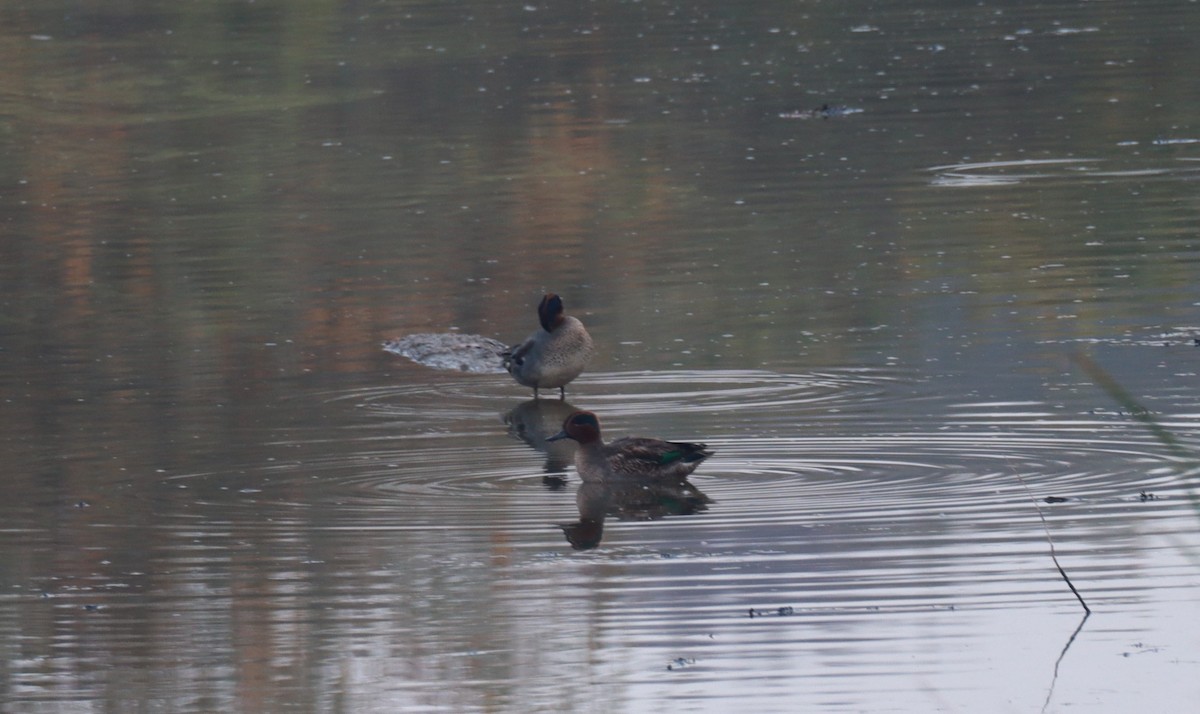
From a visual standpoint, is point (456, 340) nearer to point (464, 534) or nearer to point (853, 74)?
point (464, 534)

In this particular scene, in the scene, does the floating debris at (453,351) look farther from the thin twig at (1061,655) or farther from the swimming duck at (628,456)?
the thin twig at (1061,655)

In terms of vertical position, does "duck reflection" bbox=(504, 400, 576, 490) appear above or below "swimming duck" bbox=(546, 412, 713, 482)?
below

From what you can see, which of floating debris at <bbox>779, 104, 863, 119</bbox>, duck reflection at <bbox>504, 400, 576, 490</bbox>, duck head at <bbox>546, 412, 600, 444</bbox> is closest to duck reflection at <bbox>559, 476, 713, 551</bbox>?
duck head at <bbox>546, 412, 600, 444</bbox>

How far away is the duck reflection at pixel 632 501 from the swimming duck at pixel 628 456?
0.04 m

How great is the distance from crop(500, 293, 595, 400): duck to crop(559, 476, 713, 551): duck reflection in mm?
2126

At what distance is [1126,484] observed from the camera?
30.0 ft

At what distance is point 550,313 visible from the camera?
12.1m

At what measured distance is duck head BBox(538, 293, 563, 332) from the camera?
12.0m

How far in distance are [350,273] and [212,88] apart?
1548cm

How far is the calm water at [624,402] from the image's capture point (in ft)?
23.9

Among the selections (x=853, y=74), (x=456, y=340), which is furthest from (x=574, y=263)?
(x=853, y=74)

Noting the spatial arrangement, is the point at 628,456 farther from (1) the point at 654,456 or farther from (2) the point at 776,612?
(2) the point at 776,612

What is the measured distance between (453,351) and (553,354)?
1382mm

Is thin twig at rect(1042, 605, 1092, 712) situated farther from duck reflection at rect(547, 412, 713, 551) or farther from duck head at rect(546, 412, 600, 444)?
duck head at rect(546, 412, 600, 444)
